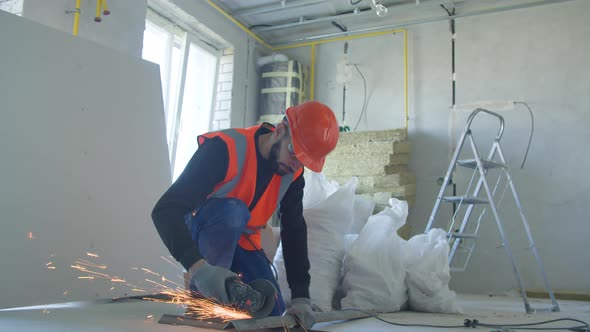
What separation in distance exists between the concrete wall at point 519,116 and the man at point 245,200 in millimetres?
3007

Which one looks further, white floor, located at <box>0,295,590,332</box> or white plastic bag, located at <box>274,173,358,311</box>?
white plastic bag, located at <box>274,173,358,311</box>

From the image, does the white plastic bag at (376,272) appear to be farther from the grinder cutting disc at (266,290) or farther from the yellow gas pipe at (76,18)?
the yellow gas pipe at (76,18)

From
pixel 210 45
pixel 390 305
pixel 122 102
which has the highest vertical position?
pixel 210 45

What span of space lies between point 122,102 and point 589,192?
3816mm

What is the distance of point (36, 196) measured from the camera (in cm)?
239

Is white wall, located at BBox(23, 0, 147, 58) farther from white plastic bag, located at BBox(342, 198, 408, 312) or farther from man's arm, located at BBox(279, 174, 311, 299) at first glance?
white plastic bag, located at BBox(342, 198, 408, 312)

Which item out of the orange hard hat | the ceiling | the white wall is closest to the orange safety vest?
the orange hard hat

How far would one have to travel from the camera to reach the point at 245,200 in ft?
6.02

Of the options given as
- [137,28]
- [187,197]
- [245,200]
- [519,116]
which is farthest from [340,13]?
[187,197]

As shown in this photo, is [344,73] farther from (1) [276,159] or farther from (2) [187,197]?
(2) [187,197]

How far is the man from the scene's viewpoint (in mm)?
1449

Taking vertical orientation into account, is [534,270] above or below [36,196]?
below

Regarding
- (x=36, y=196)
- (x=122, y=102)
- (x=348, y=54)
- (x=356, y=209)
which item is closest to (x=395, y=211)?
(x=356, y=209)

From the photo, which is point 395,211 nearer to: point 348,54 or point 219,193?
point 219,193
